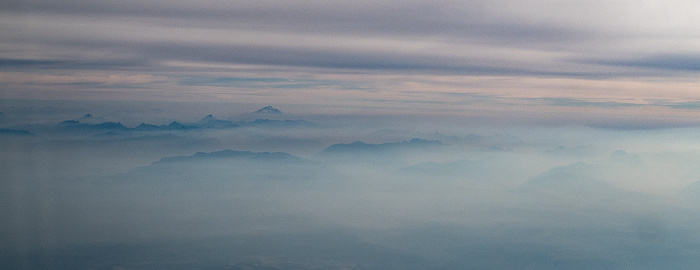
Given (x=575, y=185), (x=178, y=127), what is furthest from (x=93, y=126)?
(x=575, y=185)

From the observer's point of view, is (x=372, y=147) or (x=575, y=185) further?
(x=372, y=147)

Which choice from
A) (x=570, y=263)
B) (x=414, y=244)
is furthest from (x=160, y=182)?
(x=570, y=263)

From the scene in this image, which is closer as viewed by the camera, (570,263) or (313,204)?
(570,263)

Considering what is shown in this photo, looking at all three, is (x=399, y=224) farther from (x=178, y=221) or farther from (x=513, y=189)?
(x=513, y=189)

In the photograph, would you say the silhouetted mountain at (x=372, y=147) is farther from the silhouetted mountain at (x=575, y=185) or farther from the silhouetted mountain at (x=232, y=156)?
the silhouetted mountain at (x=575, y=185)

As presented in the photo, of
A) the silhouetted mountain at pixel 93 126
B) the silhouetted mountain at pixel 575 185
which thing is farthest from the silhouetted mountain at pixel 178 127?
the silhouetted mountain at pixel 575 185

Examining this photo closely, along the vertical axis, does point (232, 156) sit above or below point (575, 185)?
above

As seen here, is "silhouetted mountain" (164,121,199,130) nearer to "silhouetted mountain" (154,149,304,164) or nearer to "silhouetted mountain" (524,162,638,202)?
"silhouetted mountain" (154,149,304,164)

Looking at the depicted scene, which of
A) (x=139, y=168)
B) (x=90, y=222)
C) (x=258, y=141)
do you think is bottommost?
(x=90, y=222)

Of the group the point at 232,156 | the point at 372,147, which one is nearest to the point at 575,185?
the point at 372,147

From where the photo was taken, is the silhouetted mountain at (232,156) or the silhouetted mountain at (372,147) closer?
the silhouetted mountain at (232,156)

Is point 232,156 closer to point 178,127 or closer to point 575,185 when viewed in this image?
point 178,127
